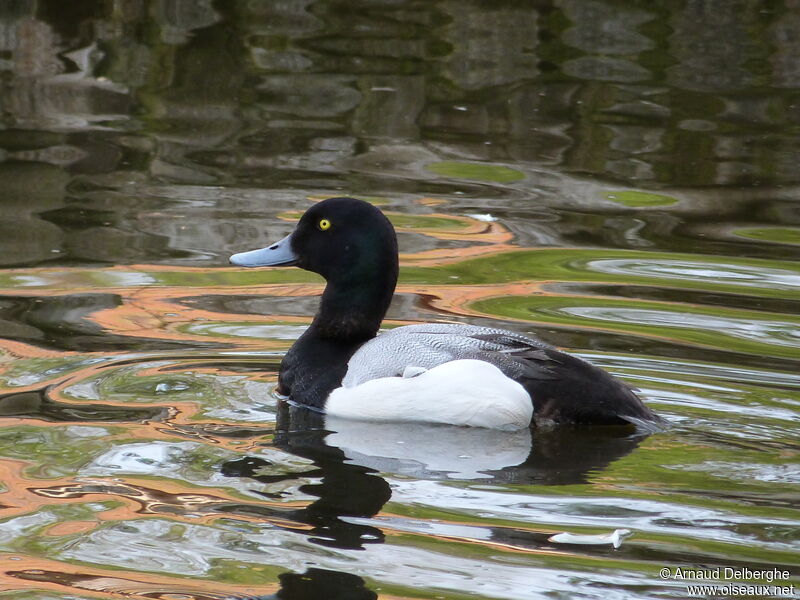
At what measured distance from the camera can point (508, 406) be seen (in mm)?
6625

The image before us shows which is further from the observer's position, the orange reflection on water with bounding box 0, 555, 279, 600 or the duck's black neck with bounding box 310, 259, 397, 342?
the duck's black neck with bounding box 310, 259, 397, 342

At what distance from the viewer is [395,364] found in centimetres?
684

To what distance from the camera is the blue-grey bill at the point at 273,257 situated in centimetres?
755

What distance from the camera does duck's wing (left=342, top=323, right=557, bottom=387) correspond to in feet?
22.0

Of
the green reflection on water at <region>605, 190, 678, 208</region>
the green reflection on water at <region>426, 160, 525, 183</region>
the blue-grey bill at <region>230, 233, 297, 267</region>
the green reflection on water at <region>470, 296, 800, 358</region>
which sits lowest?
the green reflection on water at <region>470, 296, 800, 358</region>

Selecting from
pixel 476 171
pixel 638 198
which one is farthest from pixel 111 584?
pixel 476 171

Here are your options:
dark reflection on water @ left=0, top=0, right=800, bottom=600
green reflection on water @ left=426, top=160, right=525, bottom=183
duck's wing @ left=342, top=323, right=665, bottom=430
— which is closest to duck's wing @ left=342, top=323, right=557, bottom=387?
duck's wing @ left=342, top=323, right=665, bottom=430

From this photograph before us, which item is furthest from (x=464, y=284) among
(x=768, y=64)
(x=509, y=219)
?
(x=768, y=64)

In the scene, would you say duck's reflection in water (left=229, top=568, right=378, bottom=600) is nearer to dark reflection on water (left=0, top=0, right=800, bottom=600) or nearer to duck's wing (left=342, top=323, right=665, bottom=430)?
dark reflection on water (left=0, top=0, right=800, bottom=600)

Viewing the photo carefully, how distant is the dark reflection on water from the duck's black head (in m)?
0.60

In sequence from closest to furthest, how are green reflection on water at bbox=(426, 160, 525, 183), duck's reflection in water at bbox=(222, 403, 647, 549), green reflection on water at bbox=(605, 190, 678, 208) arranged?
duck's reflection in water at bbox=(222, 403, 647, 549) < green reflection on water at bbox=(605, 190, 678, 208) < green reflection on water at bbox=(426, 160, 525, 183)

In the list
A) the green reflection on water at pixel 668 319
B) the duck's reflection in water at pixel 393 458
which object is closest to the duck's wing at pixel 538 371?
the duck's reflection in water at pixel 393 458

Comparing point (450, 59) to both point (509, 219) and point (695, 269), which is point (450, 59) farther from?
point (695, 269)

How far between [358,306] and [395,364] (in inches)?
23.9
